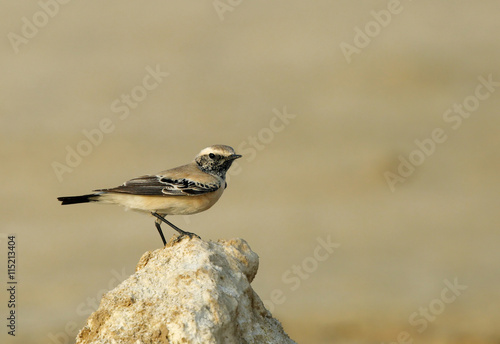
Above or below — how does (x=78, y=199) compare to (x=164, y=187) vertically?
above


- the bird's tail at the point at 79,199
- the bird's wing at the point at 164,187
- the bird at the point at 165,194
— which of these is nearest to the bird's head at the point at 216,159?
the bird at the point at 165,194

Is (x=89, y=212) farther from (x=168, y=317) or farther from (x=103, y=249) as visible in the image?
(x=168, y=317)

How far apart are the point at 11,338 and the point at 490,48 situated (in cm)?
1825

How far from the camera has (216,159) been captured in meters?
10.5

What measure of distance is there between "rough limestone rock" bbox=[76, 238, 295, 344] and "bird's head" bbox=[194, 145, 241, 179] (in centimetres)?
253

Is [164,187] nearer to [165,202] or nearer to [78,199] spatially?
[165,202]

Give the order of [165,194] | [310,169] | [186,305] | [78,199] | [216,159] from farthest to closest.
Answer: [310,169] → [216,159] → [165,194] → [78,199] → [186,305]

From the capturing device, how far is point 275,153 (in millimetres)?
27391

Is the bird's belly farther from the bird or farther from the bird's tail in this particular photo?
the bird's tail

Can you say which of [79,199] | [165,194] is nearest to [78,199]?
[79,199]

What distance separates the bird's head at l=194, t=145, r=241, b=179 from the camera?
34.3ft

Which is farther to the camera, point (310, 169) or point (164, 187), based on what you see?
point (310, 169)

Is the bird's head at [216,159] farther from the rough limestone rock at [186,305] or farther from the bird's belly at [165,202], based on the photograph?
the rough limestone rock at [186,305]

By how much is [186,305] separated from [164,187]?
3178 mm
